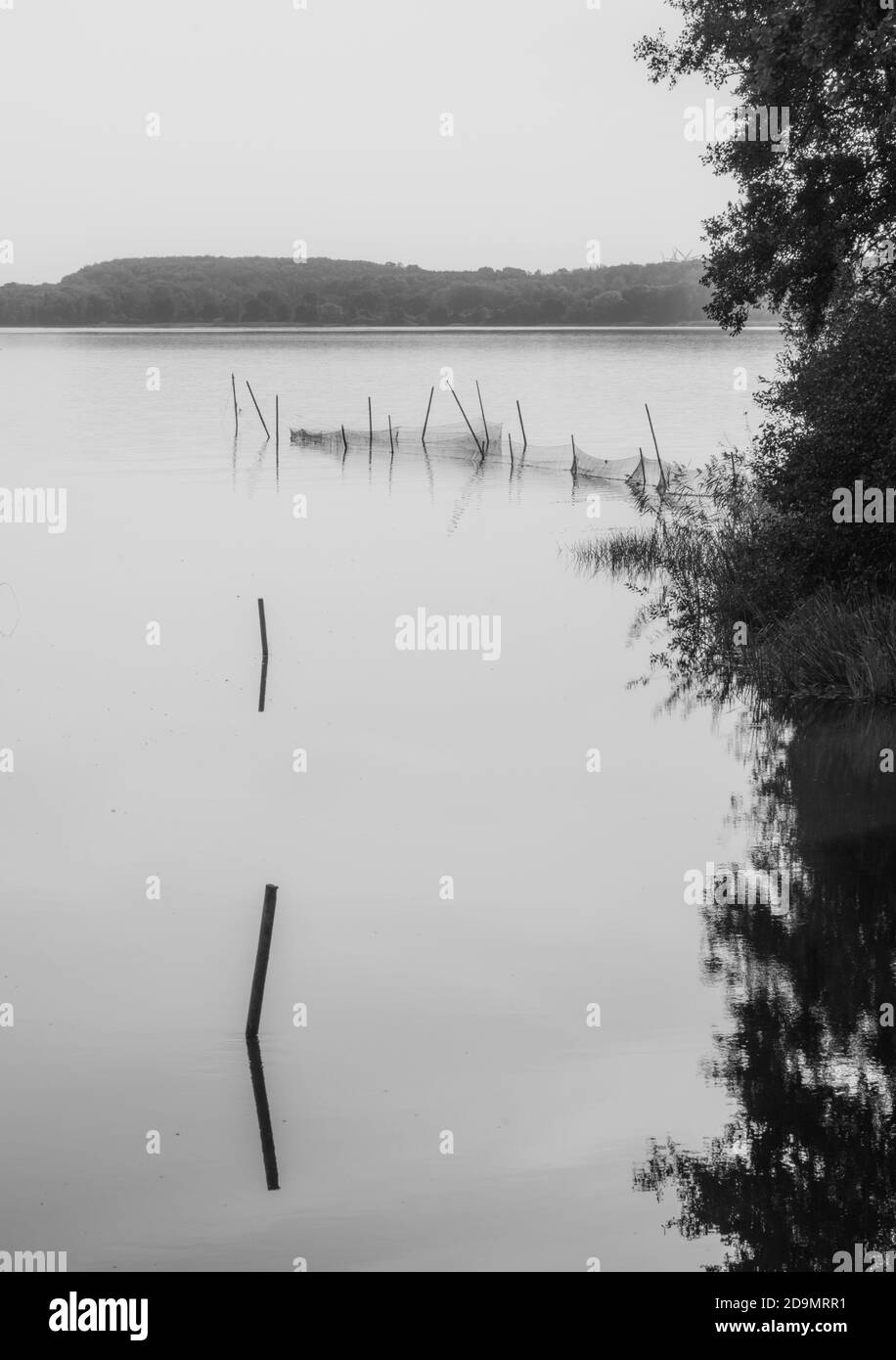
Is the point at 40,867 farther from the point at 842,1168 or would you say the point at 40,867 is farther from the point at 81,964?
the point at 842,1168

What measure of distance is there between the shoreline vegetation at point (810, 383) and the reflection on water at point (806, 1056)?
527 cm

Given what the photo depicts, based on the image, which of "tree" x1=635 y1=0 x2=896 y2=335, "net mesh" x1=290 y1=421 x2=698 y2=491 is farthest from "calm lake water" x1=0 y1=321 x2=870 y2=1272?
"net mesh" x1=290 y1=421 x2=698 y2=491

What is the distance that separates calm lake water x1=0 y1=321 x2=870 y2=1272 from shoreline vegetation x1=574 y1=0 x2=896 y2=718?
147cm

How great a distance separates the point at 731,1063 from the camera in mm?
12891

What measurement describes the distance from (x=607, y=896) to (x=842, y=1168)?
6.44m

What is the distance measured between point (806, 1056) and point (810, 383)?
15.5 meters

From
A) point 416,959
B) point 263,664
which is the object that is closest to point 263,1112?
point 416,959

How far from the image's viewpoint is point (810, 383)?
25844mm

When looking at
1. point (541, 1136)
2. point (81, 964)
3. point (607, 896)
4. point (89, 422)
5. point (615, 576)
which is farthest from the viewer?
point (89, 422)

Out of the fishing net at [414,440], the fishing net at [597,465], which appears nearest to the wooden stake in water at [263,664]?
the fishing net at [597,465]

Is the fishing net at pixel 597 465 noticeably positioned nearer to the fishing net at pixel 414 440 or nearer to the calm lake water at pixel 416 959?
the fishing net at pixel 414 440

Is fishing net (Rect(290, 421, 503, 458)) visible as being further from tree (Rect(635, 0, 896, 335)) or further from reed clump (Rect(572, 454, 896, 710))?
tree (Rect(635, 0, 896, 335))

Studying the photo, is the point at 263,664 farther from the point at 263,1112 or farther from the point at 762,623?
the point at 263,1112

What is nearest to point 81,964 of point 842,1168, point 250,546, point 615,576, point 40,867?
point 40,867
